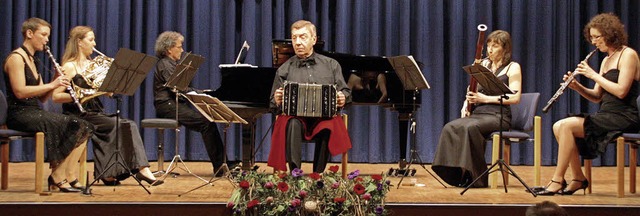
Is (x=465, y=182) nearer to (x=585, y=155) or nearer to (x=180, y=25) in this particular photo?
(x=585, y=155)

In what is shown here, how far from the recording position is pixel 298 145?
594cm

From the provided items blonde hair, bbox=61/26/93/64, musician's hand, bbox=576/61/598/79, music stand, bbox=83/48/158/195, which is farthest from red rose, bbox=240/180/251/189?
musician's hand, bbox=576/61/598/79

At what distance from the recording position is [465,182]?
20.9 ft

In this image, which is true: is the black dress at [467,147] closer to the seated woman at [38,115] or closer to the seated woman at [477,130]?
the seated woman at [477,130]

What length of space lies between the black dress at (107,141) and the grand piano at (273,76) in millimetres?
969

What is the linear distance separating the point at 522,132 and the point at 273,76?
2.07 m

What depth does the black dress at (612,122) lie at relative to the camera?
5.75 meters

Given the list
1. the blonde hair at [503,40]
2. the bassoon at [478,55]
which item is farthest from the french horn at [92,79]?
the blonde hair at [503,40]

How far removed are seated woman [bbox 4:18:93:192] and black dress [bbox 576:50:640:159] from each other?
348cm

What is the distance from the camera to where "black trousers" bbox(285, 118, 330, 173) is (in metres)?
5.90

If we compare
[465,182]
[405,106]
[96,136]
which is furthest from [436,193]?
[96,136]

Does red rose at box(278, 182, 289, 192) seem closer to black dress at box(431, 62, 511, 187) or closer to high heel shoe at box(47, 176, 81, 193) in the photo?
high heel shoe at box(47, 176, 81, 193)

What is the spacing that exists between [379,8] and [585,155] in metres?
3.75

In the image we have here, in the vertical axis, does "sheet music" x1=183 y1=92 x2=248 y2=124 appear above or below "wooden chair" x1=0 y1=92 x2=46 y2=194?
above
